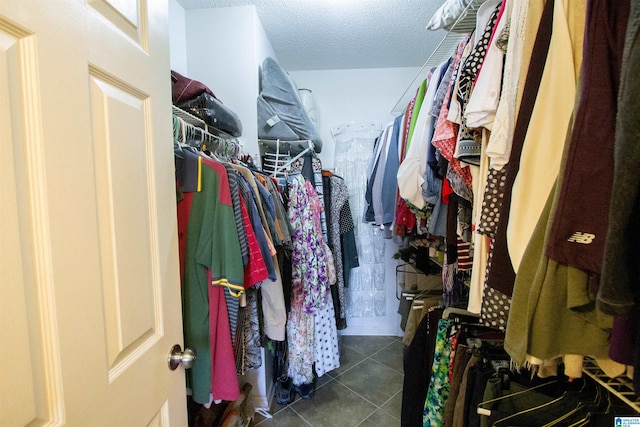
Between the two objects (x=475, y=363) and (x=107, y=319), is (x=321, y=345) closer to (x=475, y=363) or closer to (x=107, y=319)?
(x=475, y=363)

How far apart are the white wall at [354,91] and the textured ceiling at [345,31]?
73 mm

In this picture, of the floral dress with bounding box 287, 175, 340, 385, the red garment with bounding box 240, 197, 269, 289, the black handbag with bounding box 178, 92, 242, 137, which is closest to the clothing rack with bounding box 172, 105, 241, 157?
the black handbag with bounding box 178, 92, 242, 137

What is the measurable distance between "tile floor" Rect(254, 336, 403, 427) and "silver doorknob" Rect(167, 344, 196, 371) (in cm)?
122

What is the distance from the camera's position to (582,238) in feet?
1.33

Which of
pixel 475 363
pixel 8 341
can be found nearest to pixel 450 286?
pixel 475 363

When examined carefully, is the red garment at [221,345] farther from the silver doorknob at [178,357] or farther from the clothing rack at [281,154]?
the clothing rack at [281,154]

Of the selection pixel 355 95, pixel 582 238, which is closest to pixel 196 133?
pixel 582 238

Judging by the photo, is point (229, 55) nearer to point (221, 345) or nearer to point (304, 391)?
point (221, 345)

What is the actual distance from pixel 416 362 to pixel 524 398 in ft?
1.75

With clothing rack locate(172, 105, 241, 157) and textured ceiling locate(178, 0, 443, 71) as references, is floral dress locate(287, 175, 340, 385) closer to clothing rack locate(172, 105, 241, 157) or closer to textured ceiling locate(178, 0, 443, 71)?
clothing rack locate(172, 105, 241, 157)

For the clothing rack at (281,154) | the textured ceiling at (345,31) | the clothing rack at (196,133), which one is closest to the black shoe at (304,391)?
the clothing rack at (281,154)

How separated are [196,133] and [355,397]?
6.02ft

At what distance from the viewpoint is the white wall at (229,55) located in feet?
5.60

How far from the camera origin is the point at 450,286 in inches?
50.6
